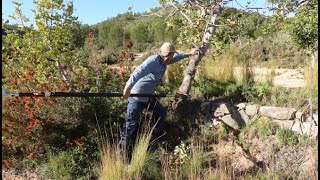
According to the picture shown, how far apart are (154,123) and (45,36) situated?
3.02 m

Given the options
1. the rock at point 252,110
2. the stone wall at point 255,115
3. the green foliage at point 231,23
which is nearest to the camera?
the stone wall at point 255,115

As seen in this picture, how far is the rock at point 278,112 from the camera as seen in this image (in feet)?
19.4

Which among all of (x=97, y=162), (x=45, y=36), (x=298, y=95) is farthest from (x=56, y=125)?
(x=298, y=95)

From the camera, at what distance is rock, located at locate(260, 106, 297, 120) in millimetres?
5914

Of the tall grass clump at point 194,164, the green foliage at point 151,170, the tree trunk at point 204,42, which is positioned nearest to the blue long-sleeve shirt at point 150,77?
the green foliage at point 151,170

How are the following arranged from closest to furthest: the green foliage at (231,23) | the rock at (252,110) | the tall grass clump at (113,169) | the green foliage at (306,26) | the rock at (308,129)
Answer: the tall grass clump at (113,169) < the rock at (308,129) < the rock at (252,110) < the green foliage at (231,23) < the green foliage at (306,26)

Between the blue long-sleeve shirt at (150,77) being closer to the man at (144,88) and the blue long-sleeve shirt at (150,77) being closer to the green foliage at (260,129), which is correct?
the man at (144,88)

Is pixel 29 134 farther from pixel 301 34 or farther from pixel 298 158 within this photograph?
pixel 301 34

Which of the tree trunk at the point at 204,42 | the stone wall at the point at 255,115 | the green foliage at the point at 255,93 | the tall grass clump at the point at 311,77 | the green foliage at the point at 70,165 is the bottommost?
the green foliage at the point at 70,165

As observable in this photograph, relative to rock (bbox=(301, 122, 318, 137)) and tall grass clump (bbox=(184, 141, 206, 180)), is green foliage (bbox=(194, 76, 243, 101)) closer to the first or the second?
rock (bbox=(301, 122, 318, 137))

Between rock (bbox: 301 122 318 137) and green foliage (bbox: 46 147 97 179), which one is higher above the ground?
rock (bbox: 301 122 318 137)

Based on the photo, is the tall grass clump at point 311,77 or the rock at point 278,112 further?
the tall grass clump at point 311,77

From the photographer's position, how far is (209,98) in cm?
679

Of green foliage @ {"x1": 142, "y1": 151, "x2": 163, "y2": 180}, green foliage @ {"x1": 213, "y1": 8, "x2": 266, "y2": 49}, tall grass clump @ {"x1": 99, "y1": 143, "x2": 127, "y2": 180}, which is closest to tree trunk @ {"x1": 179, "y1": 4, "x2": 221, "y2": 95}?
green foliage @ {"x1": 213, "y1": 8, "x2": 266, "y2": 49}
